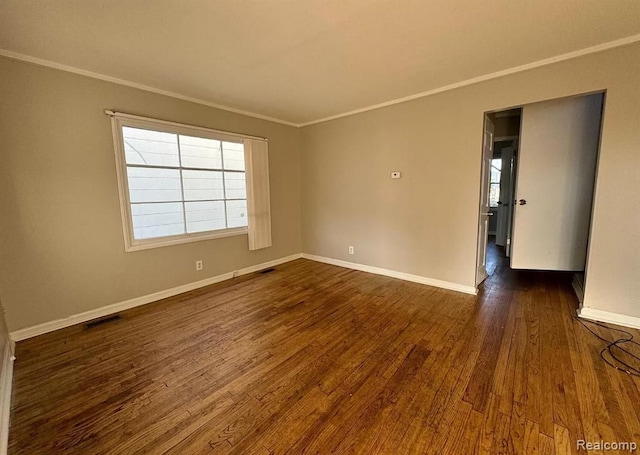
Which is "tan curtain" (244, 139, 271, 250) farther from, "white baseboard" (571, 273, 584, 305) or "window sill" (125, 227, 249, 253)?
"white baseboard" (571, 273, 584, 305)

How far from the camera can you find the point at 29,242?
243 cm

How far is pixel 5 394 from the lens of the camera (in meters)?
1.66

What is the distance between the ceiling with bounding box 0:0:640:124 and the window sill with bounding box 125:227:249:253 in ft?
5.91

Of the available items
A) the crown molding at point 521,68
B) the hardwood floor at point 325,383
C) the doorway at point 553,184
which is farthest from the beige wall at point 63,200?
the doorway at point 553,184

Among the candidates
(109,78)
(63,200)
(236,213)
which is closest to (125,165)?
(63,200)

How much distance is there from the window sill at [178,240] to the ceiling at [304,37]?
1.80 metres

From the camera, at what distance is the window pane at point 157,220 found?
3.07m

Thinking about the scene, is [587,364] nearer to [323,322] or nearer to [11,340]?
[323,322]

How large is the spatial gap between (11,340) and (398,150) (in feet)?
14.9

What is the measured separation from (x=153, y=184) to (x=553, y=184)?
4.81m

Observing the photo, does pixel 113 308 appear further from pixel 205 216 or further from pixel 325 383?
pixel 325 383

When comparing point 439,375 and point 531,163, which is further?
point 531,163

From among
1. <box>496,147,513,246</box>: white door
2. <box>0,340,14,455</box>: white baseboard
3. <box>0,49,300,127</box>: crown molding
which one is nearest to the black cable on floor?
<box>496,147,513,246</box>: white door

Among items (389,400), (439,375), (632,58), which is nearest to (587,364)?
(439,375)
